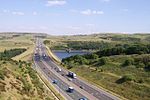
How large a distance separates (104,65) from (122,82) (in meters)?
31.4

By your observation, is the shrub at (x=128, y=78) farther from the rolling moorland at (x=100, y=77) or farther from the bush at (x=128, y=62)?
the bush at (x=128, y=62)

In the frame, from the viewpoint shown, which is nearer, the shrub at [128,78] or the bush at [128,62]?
the shrub at [128,78]

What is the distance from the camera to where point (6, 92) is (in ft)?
173

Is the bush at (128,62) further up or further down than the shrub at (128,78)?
further up

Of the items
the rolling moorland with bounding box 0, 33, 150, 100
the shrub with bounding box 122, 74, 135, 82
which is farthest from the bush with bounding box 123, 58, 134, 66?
the shrub with bounding box 122, 74, 135, 82

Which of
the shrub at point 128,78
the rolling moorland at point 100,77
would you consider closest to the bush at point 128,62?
the rolling moorland at point 100,77

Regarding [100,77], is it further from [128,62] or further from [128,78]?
[128,78]

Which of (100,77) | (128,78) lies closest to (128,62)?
(100,77)

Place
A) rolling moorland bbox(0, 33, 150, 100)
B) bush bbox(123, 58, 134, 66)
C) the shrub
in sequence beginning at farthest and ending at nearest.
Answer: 1. bush bbox(123, 58, 134, 66)
2. the shrub
3. rolling moorland bbox(0, 33, 150, 100)

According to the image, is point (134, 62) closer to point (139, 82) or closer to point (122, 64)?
point (122, 64)

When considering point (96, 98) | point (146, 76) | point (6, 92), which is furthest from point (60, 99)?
point (146, 76)

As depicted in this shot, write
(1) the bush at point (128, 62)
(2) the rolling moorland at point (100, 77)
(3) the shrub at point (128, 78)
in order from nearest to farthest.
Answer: (2) the rolling moorland at point (100, 77)
(3) the shrub at point (128, 78)
(1) the bush at point (128, 62)

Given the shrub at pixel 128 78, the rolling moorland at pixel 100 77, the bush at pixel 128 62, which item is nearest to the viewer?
the rolling moorland at pixel 100 77

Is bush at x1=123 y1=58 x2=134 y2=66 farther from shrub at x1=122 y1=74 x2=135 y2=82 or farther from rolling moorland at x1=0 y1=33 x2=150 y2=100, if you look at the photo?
shrub at x1=122 y1=74 x2=135 y2=82
